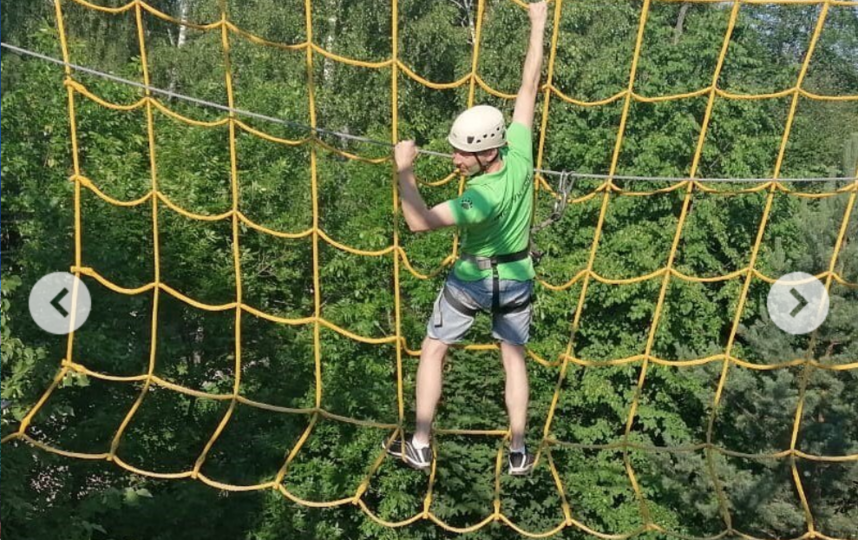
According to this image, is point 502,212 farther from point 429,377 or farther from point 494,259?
point 429,377

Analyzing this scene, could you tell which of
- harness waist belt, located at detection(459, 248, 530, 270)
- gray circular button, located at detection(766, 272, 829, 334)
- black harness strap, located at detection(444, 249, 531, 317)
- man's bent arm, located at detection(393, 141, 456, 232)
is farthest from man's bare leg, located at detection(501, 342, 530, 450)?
gray circular button, located at detection(766, 272, 829, 334)

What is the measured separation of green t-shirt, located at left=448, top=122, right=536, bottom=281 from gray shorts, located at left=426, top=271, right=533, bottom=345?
3 centimetres

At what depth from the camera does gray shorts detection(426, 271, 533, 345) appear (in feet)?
8.21

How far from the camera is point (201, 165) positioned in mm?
8609

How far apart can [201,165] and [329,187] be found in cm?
127

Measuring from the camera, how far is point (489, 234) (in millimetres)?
2428

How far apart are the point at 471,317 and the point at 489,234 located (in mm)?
249

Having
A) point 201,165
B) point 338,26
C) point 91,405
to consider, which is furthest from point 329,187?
point 91,405

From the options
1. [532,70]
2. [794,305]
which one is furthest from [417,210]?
[794,305]

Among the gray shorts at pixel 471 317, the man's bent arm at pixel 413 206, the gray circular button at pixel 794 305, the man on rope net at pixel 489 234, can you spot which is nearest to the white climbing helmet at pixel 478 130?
the man on rope net at pixel 489 234

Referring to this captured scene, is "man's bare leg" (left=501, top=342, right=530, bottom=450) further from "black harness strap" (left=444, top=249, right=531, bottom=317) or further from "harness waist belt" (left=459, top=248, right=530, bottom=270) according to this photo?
"harness waist belt" (left=459, top=248, right=530, bottom=270)

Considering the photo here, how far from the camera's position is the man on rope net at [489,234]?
227 cm

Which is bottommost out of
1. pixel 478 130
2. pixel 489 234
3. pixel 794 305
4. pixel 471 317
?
pixel 794 305

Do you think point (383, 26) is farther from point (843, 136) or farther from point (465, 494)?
point (843, 136)
